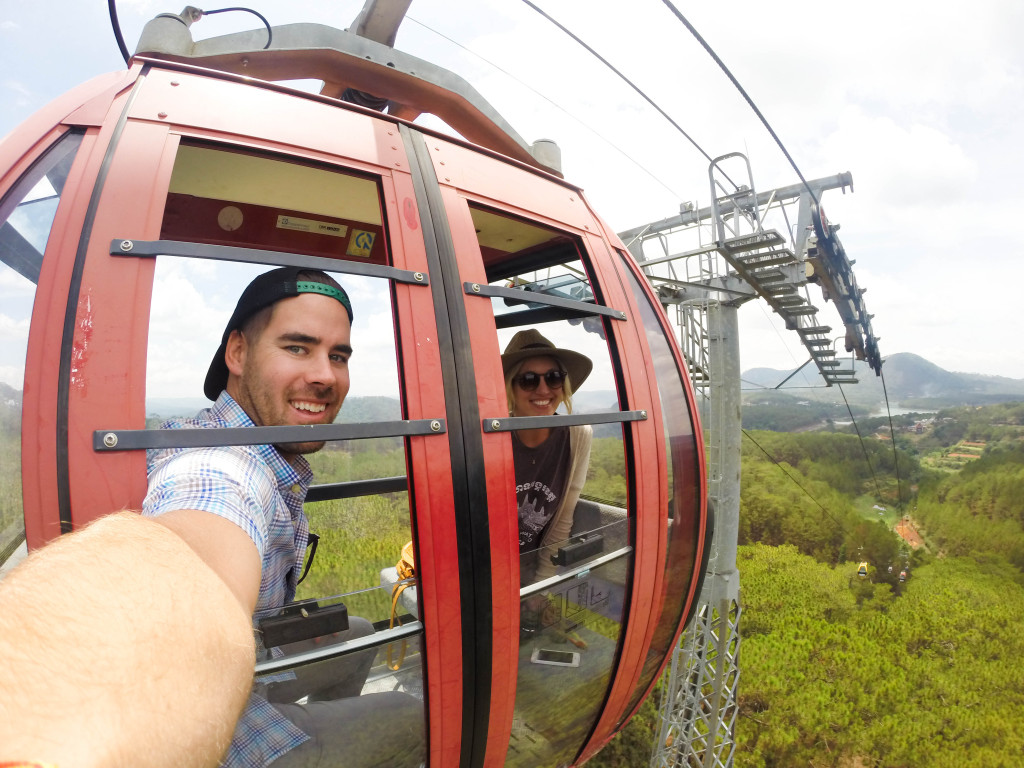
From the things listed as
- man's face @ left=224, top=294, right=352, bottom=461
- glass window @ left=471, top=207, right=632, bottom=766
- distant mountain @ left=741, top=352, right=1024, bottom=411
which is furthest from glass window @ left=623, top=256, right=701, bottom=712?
distant mountain @ left=741, top=352, right=1024, bottom=411

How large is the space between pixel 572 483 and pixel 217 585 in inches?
57.5

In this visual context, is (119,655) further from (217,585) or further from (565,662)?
(565,662)

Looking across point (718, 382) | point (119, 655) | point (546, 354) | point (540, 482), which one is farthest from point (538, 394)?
point (718, 382)

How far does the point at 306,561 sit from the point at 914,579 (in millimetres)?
50876

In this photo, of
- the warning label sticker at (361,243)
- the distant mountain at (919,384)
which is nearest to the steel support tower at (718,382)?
the warning label sticker at (361,243)

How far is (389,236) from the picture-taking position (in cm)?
133

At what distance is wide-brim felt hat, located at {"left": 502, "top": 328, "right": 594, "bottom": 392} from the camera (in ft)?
6.33

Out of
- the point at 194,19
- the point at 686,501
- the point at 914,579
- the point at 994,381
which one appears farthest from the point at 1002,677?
the point at 994,381

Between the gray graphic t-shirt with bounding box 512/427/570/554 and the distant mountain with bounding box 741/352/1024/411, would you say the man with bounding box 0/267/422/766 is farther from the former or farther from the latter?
the distant mountain with bounding box 741/352/1024/411

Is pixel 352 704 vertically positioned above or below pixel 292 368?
below

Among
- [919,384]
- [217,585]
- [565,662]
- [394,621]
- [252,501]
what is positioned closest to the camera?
[217,585]

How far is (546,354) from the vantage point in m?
2.07

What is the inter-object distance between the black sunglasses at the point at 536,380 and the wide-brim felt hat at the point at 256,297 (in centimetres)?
108

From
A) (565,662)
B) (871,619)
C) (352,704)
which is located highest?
(352,704)
